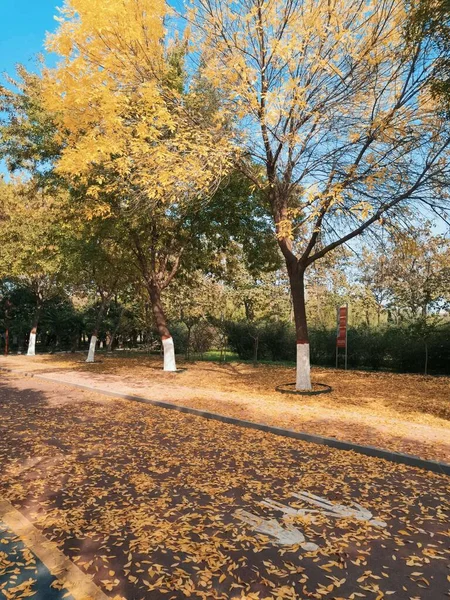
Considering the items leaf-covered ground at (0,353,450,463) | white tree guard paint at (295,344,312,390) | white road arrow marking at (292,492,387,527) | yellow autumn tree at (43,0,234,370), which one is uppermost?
yellow autumn tree at (43,0,234,370)

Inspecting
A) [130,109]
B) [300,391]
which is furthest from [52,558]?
[130,109]

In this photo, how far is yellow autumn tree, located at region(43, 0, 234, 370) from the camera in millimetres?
10617

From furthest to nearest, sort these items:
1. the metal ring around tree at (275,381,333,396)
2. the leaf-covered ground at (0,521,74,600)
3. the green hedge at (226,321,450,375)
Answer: the green hedge at (226,321,450,375) < the metal ring around tree at (275,381,333,396) < the leaf-covered ground at (0,521,74,600)

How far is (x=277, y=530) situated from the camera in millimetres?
3871

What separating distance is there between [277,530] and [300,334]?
869 centimetres

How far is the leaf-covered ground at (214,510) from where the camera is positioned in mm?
3098

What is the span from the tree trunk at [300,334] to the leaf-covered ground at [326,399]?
81 cm

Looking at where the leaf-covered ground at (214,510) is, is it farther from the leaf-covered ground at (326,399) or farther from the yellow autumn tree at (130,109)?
the yellow autumn tree at (130,109)

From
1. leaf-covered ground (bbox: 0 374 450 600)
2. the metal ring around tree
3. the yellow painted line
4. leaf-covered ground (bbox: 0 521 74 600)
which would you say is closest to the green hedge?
the metal ring around tree

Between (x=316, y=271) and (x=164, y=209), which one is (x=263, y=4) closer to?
(x=164, y=209)

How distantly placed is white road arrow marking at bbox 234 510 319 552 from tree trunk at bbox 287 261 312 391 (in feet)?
27.0

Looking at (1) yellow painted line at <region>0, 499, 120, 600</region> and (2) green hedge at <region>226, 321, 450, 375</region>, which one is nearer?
(1) yellow painted line at <region>0, 499, 120, 600</region>

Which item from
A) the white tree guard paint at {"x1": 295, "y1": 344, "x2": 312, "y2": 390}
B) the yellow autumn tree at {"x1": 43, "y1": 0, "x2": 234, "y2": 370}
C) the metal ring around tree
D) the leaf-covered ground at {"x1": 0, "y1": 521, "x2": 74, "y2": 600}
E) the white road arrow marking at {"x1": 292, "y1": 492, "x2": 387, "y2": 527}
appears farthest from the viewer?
the white tree guard paint at {"x1": 295, "y1": 344, "x2": 312, "y2": 390}

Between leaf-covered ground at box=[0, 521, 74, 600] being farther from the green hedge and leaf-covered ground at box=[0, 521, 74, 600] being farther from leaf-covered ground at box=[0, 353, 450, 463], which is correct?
the green hedge
